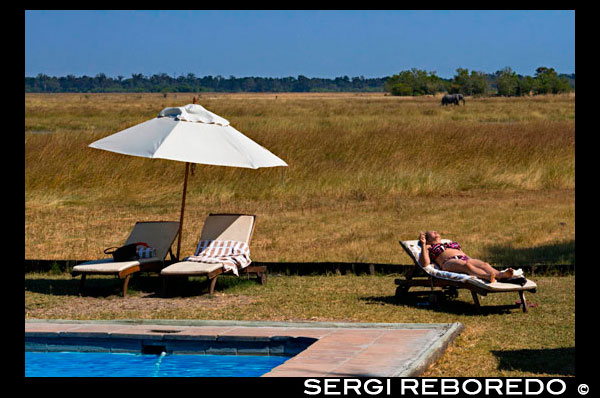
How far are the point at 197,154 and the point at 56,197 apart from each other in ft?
27.1

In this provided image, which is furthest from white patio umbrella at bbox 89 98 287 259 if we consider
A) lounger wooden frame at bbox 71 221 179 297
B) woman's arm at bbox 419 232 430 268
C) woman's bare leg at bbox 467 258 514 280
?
woman's bare leg at bbox 467 258 514 280

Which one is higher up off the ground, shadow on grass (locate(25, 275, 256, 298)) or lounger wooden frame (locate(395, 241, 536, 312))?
lounger wooden frame (locate(395, 241, 536, 312))

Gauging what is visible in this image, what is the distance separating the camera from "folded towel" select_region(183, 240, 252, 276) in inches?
365

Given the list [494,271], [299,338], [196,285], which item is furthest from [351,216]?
[299,338]

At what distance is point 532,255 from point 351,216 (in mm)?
3609

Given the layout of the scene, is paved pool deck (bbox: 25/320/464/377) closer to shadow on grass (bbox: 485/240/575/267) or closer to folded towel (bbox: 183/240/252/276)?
folded towel (bbox: 183/240/252/276)

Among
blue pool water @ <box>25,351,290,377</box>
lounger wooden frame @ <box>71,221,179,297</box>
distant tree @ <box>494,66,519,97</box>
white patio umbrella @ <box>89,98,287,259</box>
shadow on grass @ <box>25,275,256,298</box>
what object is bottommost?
blue pool water @ <box>25,351,290,377</box>

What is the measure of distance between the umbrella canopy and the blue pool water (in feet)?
8.64

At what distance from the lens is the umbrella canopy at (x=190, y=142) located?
30.0ft

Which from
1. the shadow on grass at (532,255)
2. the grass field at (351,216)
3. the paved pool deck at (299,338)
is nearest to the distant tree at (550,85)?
the grass field at (351,216)

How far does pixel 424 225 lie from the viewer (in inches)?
537

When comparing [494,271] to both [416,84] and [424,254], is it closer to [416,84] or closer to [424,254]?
[424,254]
